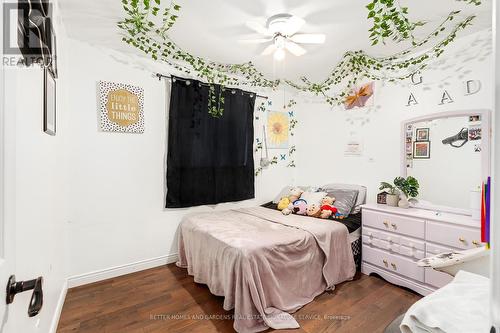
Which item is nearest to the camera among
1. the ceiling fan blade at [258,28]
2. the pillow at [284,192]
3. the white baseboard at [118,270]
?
the ceiling fan blade at [258,28]

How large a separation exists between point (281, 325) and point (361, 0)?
260 centimetres

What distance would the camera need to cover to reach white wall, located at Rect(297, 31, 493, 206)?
229 cm

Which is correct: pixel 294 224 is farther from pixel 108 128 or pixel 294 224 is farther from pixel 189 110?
pixel 108 128

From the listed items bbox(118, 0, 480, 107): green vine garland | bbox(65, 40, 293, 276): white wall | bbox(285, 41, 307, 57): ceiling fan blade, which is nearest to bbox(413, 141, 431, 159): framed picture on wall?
bbox(118, 0, 480, 107): green vine garland

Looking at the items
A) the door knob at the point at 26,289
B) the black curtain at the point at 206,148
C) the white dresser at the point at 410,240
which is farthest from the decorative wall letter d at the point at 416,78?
the door knob at the point at 26,289

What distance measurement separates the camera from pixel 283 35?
7.69ft

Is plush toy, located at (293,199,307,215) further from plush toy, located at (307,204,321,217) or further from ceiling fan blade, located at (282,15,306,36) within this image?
ceiling fan blade, located at (282,15,306,36)

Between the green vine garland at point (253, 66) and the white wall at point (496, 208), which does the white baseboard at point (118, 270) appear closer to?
the green vine garland at point (253, 66)

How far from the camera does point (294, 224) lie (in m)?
2.50

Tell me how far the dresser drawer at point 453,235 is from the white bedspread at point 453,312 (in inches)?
54.2

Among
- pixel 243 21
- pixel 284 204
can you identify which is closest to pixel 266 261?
pixel 284 204

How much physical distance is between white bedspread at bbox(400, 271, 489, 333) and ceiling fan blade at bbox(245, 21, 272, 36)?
7.40 feet

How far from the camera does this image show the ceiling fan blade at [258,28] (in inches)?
84.6

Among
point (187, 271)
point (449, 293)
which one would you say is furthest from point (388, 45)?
point (187, 271)
